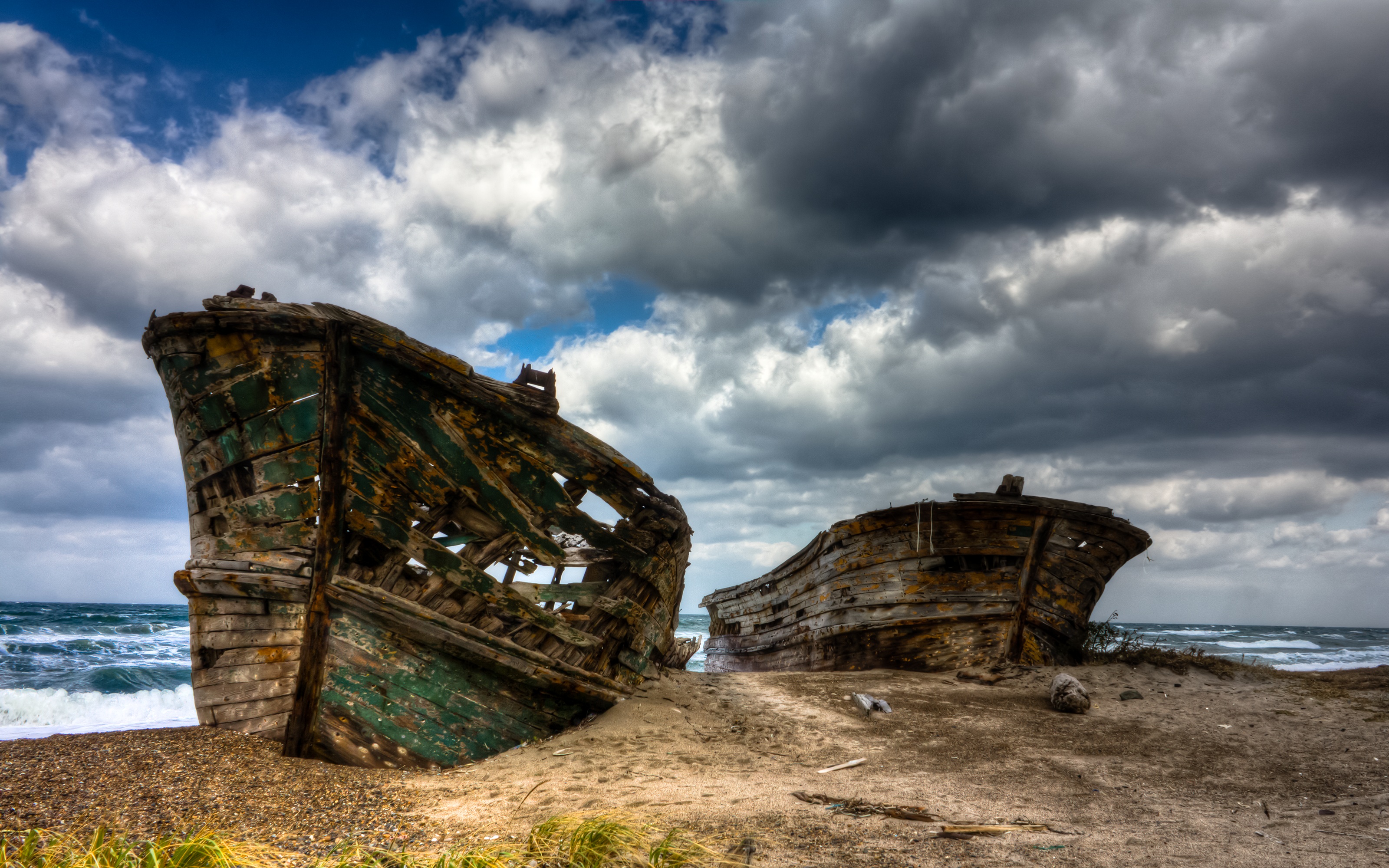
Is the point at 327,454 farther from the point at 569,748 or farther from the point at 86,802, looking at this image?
the point at 569,748

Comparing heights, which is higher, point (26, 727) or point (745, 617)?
point (745, 617)

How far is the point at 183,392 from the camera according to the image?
5504mm

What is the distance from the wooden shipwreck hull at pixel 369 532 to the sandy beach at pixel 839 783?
1.27 feet

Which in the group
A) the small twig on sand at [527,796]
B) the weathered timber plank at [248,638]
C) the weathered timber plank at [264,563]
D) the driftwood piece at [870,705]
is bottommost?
the driftwood piece at [870,705]

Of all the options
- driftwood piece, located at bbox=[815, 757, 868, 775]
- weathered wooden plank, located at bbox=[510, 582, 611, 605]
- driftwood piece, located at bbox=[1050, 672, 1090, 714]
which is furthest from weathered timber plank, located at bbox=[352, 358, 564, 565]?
driftwood piece, located at bbox=[1050, 672, 1090, 714]

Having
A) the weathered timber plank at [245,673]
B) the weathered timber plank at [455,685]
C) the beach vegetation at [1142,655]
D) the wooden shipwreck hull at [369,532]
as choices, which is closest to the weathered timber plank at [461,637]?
the wooden shipwreck hull at [369,532]

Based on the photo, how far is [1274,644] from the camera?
3809cm

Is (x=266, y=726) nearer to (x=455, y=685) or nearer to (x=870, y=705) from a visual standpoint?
(x=455, y=685)

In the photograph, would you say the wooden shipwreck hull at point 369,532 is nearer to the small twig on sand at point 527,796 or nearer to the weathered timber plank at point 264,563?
the weathered timber plank at point 264,563

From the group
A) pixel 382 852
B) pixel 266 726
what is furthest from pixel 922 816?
pixel 266 726

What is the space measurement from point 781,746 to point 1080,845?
9.55 ft

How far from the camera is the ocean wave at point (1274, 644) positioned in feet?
115

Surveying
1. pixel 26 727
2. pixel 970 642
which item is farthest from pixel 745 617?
pixel 26 727

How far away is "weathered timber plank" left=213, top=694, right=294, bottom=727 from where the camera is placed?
5051 millimetres
